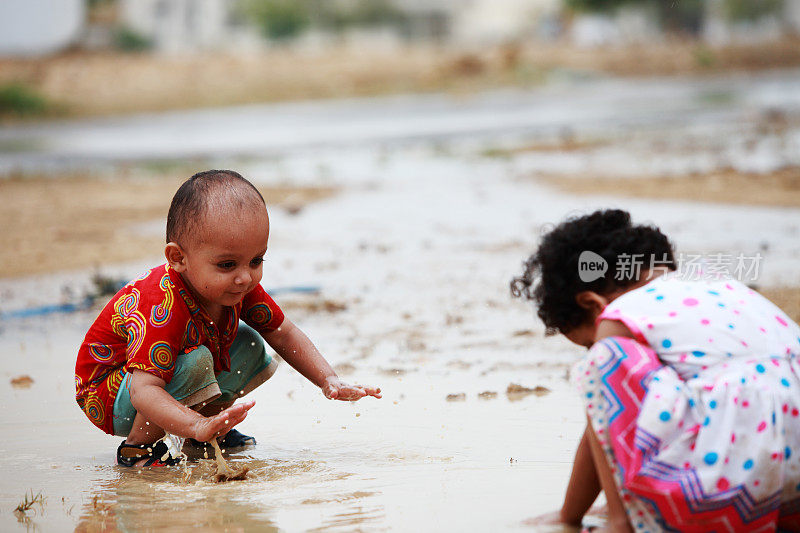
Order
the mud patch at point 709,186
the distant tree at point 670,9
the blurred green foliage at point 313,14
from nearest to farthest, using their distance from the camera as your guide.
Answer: the mud patch at point 709,186, the distant tree at point 670,9, the blurred green foliage at point 313,14

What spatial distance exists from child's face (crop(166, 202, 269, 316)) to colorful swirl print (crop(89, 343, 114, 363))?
36cm

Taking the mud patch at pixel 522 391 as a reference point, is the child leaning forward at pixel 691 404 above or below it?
above

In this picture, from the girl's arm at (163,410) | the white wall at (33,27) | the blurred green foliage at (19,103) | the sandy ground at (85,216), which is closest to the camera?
the girl's arm at (163,410)

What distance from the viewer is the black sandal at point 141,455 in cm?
312

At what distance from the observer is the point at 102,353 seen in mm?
3082

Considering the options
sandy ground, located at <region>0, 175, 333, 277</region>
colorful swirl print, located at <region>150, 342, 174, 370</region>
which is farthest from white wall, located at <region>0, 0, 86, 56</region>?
colorful swirl print, located at <region>150, 342, 174, 370</region>

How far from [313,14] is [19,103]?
3878 cm

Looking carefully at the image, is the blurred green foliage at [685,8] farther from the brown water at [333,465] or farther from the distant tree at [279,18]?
the brown water at [333,465]

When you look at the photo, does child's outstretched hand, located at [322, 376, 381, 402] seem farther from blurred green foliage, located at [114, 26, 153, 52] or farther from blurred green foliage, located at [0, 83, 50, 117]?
blurred green foliage, located at [114, 26, 153, 52]

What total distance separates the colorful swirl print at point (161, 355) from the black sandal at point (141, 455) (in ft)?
1.25

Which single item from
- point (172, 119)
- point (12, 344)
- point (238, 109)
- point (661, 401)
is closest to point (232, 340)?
point (661, 401)

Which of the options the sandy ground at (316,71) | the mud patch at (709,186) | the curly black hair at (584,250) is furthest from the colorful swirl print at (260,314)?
the sandy ground at (316,71)

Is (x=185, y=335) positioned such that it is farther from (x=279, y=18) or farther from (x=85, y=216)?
(x=279, y=18)

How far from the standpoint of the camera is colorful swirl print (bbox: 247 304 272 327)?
128 inches
